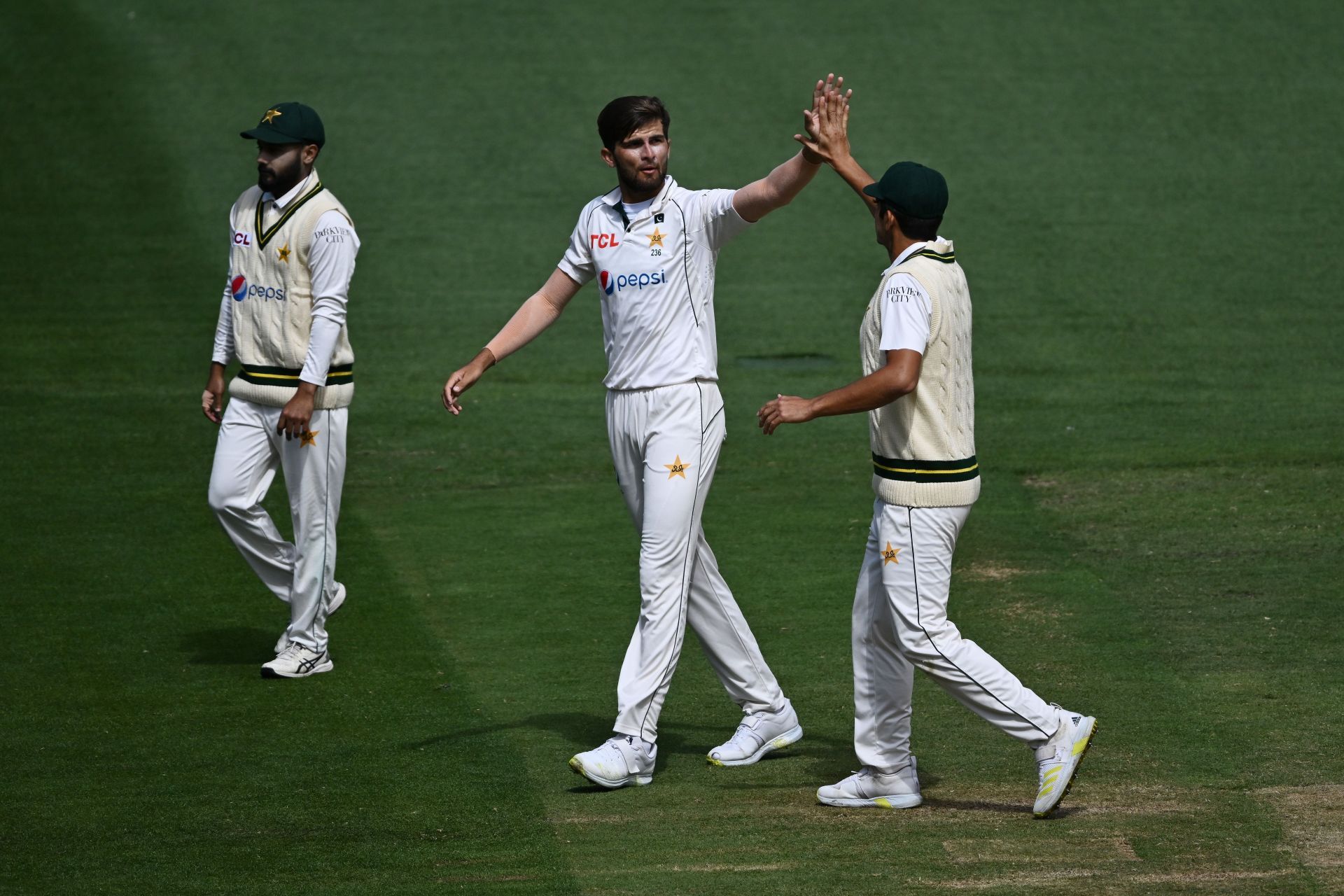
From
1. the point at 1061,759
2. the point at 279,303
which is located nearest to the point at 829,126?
the point at 1061,759

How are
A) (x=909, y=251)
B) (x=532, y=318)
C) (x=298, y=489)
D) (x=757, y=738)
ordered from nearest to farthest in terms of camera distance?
(x=909, y=251) → (x=757, y=738) → (x=532, y=318) → (x=298, y=489)

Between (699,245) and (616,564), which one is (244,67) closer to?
(616,564)

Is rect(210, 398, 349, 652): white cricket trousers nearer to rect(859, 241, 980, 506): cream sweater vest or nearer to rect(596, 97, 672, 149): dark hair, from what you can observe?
rect(596, 97, 672, 149): dark hair

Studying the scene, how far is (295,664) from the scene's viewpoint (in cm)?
734

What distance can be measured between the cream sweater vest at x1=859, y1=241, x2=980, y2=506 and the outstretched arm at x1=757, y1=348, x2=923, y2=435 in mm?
116

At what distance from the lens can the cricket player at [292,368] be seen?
7234 mm

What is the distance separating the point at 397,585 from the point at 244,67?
1118 cm

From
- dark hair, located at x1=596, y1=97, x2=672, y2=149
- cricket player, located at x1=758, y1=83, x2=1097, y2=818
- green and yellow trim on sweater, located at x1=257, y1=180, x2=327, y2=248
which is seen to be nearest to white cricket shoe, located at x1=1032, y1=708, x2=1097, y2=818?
cricket player, located at x1=758, y1=83, x2=1097, y2=818

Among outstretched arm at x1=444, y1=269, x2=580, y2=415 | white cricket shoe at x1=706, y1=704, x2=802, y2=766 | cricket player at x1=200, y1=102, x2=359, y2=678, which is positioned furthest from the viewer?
cricket player at x1=200, y1=102, x2=359, y2=678

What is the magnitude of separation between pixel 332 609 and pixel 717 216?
8.99 ft

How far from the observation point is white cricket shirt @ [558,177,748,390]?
238 inches

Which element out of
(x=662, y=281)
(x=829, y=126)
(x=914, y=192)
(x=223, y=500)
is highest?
(x=829, y=126)

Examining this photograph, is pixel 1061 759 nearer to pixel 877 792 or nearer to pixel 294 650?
pixel 877 792

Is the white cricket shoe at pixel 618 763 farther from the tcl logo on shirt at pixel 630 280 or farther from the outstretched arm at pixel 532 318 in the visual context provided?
the tcl logo on shirt at pixel 630 280
